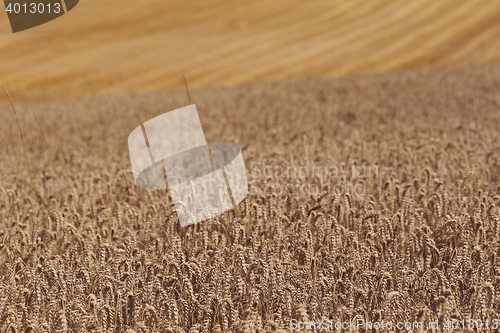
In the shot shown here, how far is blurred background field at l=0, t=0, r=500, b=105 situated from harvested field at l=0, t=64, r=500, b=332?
35.0 ft

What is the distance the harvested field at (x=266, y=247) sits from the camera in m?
1.64

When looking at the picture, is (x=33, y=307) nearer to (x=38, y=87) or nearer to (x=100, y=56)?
(x=38, y=87)

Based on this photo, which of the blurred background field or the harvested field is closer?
the harvested field

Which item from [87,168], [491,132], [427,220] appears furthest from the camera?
[491,132]

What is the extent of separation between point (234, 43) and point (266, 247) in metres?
19.1

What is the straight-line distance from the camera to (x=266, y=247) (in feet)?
6.83

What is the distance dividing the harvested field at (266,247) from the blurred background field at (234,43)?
35.0 feet

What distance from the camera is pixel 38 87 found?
14594 mm

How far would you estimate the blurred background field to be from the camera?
1644 cm

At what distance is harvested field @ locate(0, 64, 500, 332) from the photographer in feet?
5.38

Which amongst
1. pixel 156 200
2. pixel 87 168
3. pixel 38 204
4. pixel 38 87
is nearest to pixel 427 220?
pixel 156 200

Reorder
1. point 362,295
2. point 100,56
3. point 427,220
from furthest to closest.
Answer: point 100,56, point 427,220, point 362,295

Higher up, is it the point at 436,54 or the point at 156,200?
the point at 156,200

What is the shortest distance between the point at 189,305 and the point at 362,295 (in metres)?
0.61
